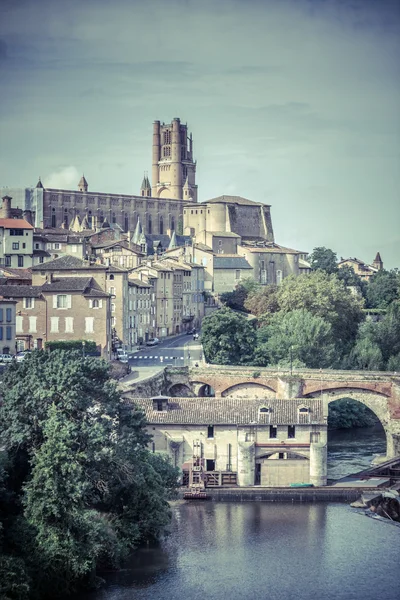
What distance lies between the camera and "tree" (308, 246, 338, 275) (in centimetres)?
14312

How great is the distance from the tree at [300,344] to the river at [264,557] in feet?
89.2

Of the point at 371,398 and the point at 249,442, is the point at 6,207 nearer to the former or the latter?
the point at 371,398

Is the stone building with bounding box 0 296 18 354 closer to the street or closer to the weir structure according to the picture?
the street

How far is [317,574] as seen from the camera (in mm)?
48781

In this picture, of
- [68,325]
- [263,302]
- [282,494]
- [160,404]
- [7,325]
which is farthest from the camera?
[263,302]

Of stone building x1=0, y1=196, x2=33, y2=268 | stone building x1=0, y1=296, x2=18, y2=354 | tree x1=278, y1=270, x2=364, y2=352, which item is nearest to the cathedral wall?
stone building x1=0, y1=196, x2=33, y2=268

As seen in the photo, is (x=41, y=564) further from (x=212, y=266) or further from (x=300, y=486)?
(x=212, y=266)

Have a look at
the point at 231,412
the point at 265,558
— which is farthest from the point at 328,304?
the point at 265,558

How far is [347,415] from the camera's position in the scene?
83.4 metres

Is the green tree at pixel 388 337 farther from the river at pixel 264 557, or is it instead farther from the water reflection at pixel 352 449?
the river at pixel 264 557

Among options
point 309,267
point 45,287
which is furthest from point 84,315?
point 309,267

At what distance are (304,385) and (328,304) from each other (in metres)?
27.7

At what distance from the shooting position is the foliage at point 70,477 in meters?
44.8

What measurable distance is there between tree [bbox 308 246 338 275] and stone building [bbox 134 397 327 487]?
80409 millimetres
